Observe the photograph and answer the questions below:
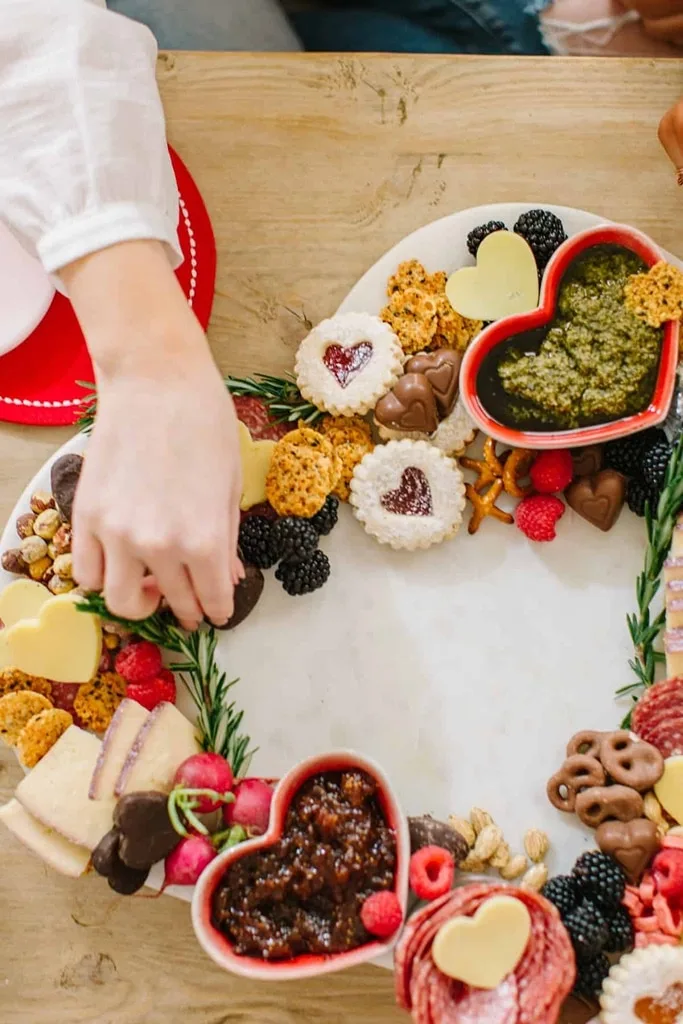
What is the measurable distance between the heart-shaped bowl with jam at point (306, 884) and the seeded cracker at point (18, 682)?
0.99 feet

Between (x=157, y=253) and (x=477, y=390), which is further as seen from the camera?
(x=477, y=390)

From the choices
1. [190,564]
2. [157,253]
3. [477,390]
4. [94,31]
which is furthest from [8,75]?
[477,390]

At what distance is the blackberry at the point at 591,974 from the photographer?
40.9 inches

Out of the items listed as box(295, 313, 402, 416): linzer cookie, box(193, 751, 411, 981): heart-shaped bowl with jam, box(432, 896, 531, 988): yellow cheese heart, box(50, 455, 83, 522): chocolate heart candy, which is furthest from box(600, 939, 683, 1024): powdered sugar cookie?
box(50, 455, 83, 522): chocolate heart candy

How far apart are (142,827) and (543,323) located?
742mm

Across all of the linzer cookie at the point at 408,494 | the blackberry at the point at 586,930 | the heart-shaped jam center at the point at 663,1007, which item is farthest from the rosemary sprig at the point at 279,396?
the heart-shaped jam center at the point at 663,1007

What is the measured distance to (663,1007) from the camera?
102cm

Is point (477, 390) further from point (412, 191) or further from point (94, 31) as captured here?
point (94, 31)

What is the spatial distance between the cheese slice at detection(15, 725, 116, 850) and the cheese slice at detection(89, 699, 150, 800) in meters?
0.02

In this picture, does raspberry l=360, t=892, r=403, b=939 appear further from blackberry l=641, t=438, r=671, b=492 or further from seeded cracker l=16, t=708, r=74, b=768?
blackberry l=641, t=438, r=671, b=492

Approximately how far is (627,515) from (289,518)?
0.44 m

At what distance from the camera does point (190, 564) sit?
872 mm

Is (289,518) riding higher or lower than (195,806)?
higher

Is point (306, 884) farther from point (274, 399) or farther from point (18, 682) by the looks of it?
point (274, 399)
